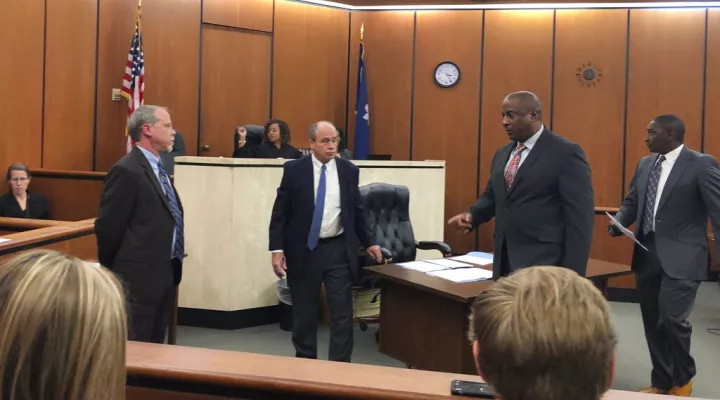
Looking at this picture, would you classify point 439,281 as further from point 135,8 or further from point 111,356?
point 135,8

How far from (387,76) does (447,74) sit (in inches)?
29.3

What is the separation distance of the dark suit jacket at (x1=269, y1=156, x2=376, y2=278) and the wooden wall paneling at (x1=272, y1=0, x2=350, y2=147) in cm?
435

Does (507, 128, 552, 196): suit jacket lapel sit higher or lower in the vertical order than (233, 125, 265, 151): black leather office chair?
lower

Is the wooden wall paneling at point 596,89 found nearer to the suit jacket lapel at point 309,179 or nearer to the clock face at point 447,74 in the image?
the clock face at point 447,74

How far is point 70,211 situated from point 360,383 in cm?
501

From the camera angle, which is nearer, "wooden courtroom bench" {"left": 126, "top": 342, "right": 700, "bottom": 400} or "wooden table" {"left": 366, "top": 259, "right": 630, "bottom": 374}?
"wooden courtroom bench" {"left": 126, "top": 342, "right": 700, "bottom": 400}

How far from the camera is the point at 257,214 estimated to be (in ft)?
15.9

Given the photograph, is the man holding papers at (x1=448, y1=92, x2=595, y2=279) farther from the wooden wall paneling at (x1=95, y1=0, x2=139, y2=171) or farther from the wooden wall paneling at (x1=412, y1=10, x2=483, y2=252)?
the wooden wall paneling at (x1=412, y1=10, x2=483, y2=252)

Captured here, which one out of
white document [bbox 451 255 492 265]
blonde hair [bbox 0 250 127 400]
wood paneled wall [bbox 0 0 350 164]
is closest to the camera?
blonde hair [bbox 0 250 127 400]

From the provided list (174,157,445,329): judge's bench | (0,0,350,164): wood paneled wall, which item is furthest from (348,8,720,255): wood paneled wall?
(174,157,445,329): judge's bench

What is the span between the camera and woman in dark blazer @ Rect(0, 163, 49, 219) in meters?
5.21

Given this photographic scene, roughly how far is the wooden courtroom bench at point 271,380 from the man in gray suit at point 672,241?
2256 millimetres

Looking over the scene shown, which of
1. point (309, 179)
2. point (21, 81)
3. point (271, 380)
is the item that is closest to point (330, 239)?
point (309, 179)

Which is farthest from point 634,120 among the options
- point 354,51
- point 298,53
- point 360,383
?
point 360,383
